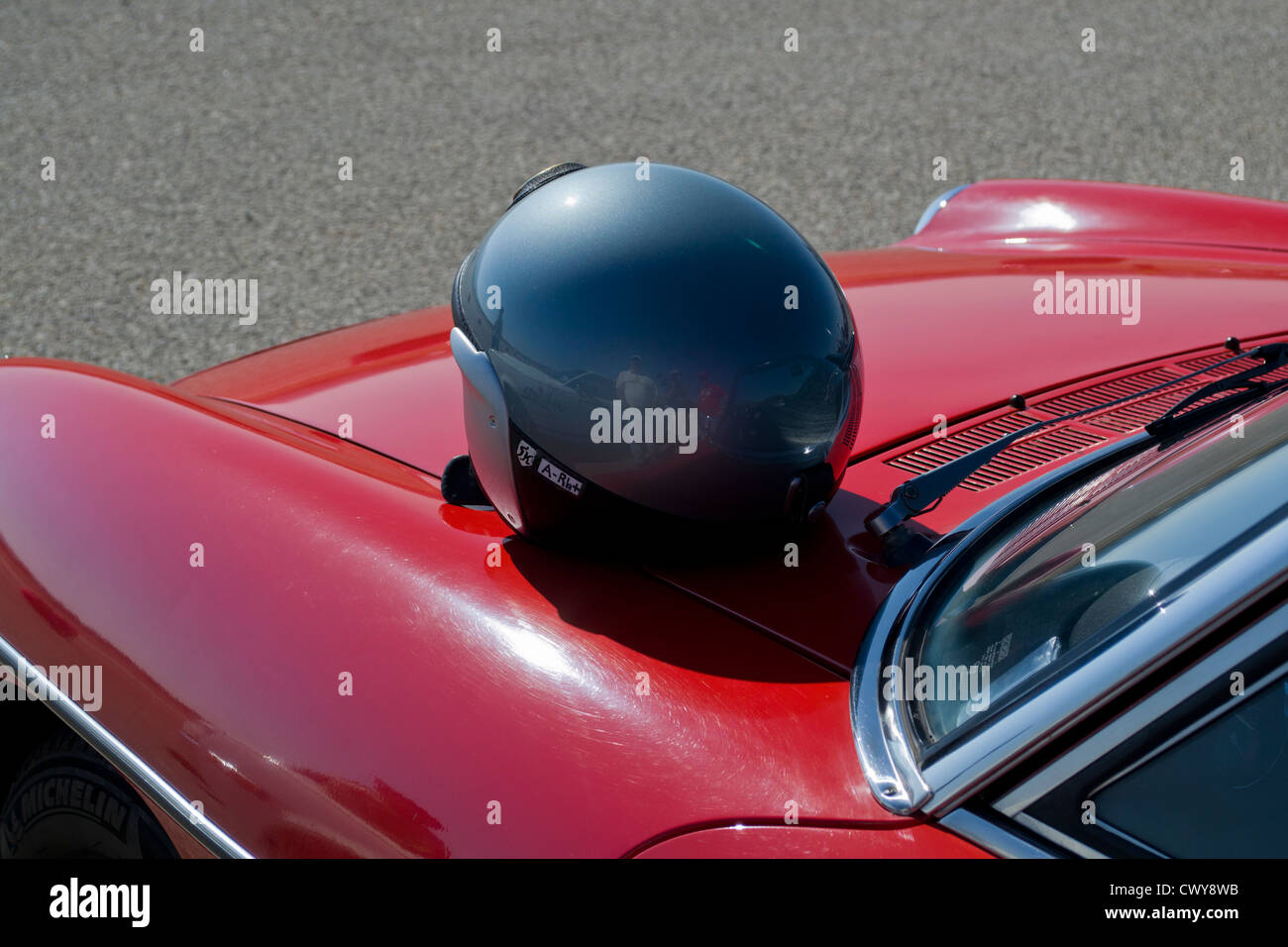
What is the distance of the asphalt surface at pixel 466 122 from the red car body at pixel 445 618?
263 centimetres

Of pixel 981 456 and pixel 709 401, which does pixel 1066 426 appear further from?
pixel 709 401

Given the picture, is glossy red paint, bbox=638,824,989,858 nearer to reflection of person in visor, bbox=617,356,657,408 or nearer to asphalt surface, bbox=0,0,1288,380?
reflection of person in visor, bbox=617,356,657,408

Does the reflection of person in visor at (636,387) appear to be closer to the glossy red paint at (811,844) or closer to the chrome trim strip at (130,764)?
the glossy red paint at (811,844)

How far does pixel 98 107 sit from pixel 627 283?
5.90 m

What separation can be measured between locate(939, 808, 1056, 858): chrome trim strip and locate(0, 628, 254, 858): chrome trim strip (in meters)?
0.86

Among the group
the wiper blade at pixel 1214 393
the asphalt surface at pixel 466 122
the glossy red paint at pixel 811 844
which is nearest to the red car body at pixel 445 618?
the glossy red paint at pixel 811 844

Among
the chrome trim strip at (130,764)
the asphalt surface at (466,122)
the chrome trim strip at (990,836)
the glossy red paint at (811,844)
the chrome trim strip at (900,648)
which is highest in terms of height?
the asphalt surface at (466,122)

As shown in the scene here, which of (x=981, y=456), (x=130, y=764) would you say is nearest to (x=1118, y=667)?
(x=981, y=456)

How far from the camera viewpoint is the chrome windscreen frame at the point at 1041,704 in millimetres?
1217

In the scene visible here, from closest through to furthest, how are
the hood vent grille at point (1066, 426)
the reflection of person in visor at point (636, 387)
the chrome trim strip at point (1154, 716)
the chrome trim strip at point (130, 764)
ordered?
1. the chrome trim strip at point (1154, 716)
2. the chrome trim strip at point (130, 764)
3. the reflection of person in visor at point (636, 387)
4. the hood vent grille at point (1066, 426)

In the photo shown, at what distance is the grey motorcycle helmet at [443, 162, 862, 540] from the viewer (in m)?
1.71

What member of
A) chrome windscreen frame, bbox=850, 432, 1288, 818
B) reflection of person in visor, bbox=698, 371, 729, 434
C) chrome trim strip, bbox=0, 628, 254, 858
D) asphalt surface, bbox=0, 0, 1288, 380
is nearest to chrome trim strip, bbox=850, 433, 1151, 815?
chrome windscreen frame, bbox=850, 432, 1288, 818
